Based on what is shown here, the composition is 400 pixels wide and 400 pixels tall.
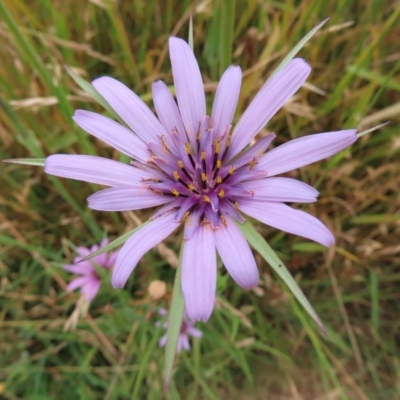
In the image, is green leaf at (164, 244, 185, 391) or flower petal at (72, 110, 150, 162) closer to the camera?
green leaf at (164, 244, 185, 391)

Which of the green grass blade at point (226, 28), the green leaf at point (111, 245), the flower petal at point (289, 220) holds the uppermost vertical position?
the green grass blade at point (226, 28)

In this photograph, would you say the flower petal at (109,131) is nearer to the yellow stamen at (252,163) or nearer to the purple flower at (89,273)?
the yellow stamen at (252,163)

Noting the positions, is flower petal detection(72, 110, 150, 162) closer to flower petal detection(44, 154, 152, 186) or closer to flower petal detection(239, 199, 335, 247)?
flower petal detection(44, 154, 152, 186)

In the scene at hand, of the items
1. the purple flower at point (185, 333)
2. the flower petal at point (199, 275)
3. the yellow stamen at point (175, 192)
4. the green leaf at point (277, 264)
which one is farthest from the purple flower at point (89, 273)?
the green leaf at point (277, 264)

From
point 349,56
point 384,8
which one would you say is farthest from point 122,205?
point 384,8

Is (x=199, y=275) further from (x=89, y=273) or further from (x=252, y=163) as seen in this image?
(x=89, y=273)

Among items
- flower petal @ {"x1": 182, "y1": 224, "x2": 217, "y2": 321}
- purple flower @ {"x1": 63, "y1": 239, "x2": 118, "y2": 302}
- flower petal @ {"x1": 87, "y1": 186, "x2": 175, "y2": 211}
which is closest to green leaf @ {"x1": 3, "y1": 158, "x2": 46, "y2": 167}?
flower petal @ {"x1": 87, "y1": 186, "x2": 175, "y2": 211}

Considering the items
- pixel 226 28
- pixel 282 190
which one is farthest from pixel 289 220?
pixel 226 28
